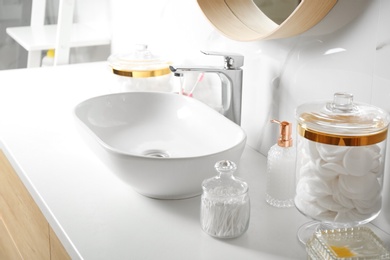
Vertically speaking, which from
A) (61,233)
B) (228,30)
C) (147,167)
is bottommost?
(61,233)

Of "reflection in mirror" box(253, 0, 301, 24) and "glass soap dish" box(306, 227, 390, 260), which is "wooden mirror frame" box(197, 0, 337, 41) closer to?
"reflection in mirror" box(253, 0, 301, 24)

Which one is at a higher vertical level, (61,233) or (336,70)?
(336,70)

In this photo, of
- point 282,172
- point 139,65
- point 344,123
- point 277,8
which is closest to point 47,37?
point 139,65

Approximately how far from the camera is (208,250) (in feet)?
3.76

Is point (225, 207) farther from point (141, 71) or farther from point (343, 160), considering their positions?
point (141, 71)

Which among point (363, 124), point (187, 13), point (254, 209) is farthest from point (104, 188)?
point (187, 13)

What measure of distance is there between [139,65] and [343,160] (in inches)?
37.7

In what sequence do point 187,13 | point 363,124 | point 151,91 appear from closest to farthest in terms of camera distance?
point 363,124 < point 151,91 < point 187,13

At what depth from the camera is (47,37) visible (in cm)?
274

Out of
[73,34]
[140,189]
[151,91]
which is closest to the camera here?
[140,189]

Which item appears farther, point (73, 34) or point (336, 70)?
point (73, 34)

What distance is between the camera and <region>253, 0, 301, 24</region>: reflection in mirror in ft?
4.52

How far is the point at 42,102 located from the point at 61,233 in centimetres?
84

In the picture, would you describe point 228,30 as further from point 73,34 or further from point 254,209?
point 73,34
